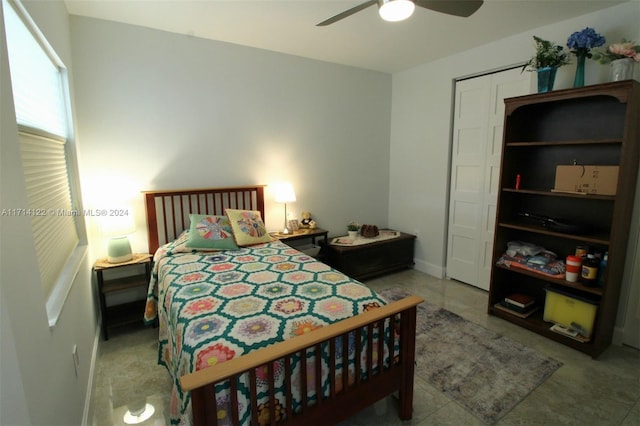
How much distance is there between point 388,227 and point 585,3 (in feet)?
9.78

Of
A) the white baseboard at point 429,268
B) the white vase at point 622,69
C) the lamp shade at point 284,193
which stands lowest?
the white baseboard at point 429,268

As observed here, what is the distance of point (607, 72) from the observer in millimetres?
2406

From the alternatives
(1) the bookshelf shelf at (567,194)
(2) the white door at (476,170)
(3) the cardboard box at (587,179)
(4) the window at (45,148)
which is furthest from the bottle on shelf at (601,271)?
(4) the window at (45,148)

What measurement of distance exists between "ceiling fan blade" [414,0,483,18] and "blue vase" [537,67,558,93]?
104 cm

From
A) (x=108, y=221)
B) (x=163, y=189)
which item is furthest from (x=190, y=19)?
(x=108, y=221)

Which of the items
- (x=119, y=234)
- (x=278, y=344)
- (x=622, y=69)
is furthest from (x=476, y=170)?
(x=119, y=234)

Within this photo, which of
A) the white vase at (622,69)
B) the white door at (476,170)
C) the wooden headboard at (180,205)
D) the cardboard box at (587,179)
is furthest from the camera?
the white door at (476,170)

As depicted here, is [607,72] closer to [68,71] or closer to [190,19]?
[190,19]

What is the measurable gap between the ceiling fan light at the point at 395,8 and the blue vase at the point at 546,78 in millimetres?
1440

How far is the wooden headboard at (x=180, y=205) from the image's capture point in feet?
9.37

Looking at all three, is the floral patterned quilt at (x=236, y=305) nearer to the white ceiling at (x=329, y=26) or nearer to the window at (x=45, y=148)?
the window at (x=45, y=148)

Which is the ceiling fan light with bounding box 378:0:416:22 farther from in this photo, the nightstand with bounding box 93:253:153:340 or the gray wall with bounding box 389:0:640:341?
the nightstand with bounding box 93:253:153:340

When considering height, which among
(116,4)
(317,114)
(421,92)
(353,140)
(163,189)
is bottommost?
(163,189)

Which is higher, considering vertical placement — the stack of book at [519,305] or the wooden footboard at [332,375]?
the wooden footboard at [332,375]
